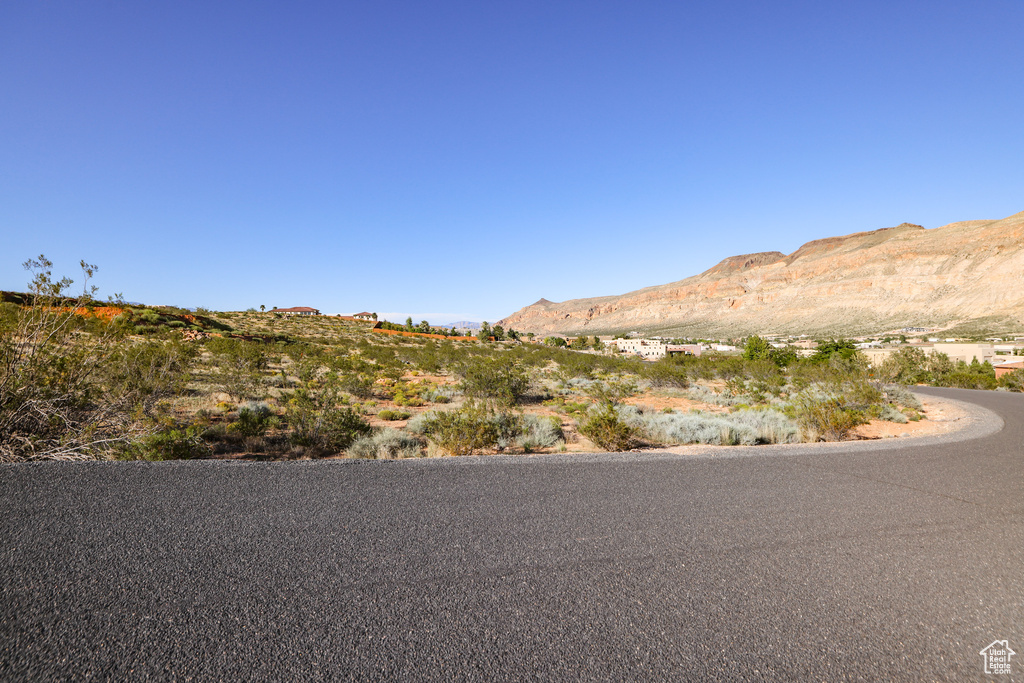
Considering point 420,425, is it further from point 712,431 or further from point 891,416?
point 891,416

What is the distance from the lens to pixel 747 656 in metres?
2.17

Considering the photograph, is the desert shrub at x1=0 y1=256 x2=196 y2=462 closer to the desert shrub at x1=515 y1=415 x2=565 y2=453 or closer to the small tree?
the desert shrub at x1=515 y1=415 x2=565 y2=453

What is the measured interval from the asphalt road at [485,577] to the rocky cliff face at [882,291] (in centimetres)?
10293

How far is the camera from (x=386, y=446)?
7742 millimetres

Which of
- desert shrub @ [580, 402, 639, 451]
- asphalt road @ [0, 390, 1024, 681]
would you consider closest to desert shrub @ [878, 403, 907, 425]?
desert shrub @ [580, 402, 639, 451]

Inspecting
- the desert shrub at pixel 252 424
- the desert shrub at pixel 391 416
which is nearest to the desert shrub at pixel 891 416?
the desert shrub at pixel 391 416

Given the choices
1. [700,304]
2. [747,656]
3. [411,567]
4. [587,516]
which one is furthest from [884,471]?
[700,304]

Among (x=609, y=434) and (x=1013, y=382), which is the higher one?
(x=609, y=434)

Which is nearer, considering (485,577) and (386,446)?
(485,577)

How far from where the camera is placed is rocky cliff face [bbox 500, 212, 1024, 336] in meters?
83.8

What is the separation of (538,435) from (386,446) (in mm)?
2842

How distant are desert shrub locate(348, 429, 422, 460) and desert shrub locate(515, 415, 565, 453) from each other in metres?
1.90

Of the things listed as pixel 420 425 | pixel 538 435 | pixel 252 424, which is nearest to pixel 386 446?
pixel 420 425

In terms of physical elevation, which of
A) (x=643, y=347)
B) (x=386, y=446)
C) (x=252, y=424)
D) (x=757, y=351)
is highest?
(x=252, y=424)
